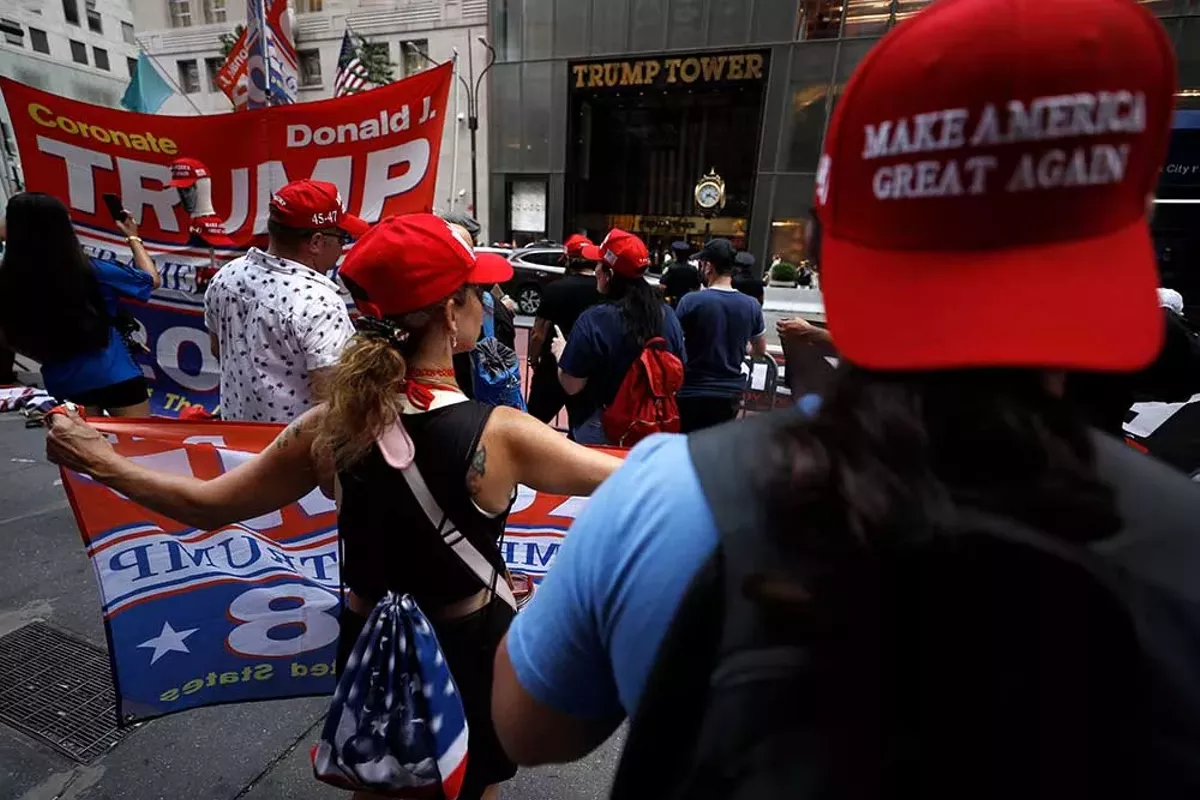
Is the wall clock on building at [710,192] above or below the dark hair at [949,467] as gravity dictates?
above

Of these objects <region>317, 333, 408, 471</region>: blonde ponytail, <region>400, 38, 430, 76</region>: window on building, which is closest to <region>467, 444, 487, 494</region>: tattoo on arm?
<region>317, 333, 408, 471</region>: blonde ponytail

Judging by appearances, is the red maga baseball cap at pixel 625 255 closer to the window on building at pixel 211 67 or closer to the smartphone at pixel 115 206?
the smartphone at pixel 115 206

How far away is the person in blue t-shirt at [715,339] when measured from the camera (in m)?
4.11

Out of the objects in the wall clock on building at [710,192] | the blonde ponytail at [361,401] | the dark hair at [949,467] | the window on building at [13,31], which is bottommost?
the blonde ponytail at [361,401]

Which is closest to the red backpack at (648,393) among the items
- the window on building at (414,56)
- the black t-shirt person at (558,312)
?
the black t-shirt person at (558,312)

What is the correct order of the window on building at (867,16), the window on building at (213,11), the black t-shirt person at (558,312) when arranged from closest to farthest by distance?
1. the black t-shirt person at (558,312)
2. the window on building at (867,16)
3. the window on building at (213,11)

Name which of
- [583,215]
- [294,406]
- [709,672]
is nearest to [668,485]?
[709,672]

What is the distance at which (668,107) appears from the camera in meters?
28.0

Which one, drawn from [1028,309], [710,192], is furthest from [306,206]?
[710,192]

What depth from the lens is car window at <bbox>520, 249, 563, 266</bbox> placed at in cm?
1553

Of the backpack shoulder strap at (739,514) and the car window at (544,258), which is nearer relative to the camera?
the backpack shoulder strap at (739,514)

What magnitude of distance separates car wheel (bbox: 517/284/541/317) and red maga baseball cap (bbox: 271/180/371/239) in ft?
39.2

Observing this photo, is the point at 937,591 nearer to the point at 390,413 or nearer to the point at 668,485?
the point at 668,485

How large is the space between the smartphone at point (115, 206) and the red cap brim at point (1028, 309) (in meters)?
4.82
